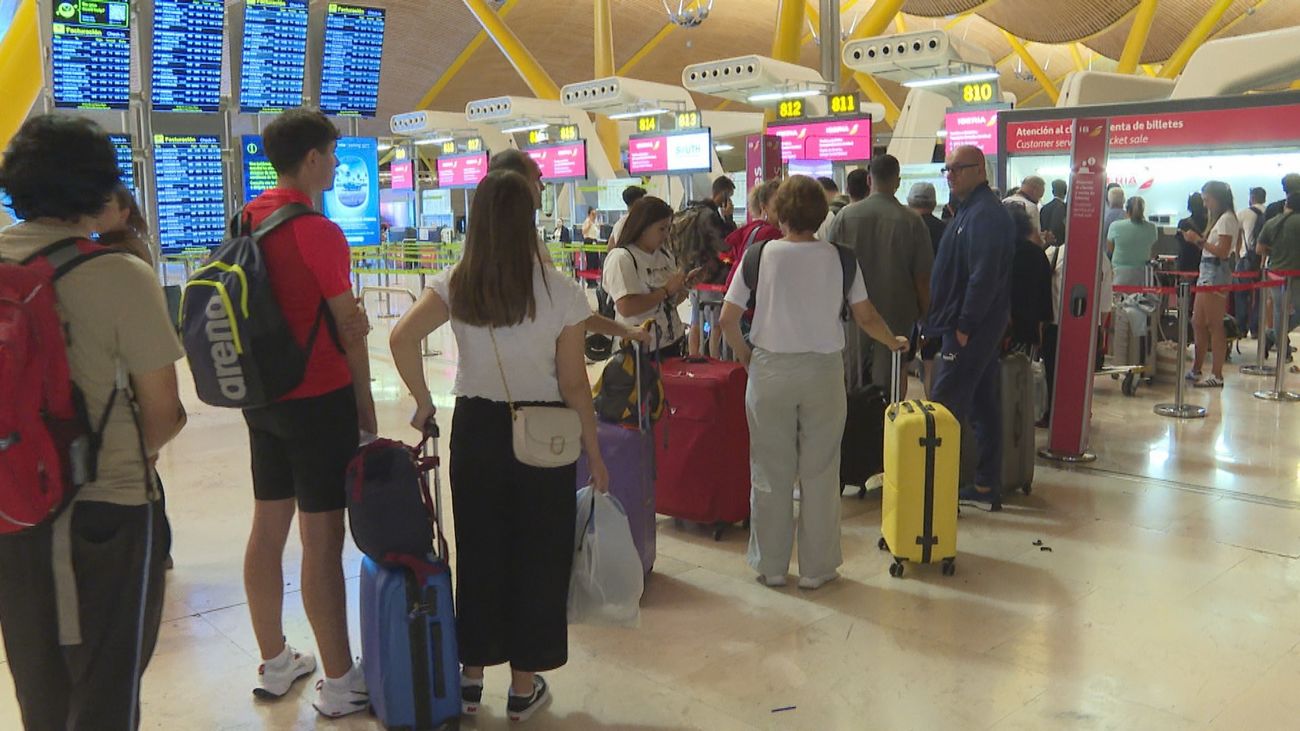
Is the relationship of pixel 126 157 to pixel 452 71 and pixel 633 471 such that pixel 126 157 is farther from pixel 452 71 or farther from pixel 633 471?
pixel 452 71

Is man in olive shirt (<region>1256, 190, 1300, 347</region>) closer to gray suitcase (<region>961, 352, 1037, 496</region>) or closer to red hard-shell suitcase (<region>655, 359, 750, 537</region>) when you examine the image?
gray suitcase (<region>961, 352, 1037, 496</region>)

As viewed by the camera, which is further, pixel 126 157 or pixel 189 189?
pixel 189 189

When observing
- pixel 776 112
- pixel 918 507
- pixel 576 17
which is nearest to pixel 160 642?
pixel 918 507

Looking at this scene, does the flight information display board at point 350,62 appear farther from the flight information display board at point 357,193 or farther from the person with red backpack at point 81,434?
the person with red backpack at point 81,434

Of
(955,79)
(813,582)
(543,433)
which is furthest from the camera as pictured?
(955,79)

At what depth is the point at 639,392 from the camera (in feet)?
12.5

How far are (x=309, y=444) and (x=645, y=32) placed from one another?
39.1 metres

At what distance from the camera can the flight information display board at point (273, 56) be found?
6.47 m

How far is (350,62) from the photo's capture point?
721 centimetres

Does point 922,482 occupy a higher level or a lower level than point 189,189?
lower

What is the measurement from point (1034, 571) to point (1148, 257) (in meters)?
6.26

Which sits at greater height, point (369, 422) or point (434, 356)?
point (369, 422)

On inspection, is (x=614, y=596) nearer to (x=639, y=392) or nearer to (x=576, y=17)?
(x=639, y=392)

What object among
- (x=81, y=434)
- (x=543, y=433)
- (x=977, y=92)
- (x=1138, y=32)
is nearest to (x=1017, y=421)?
(x=543, y=433)
